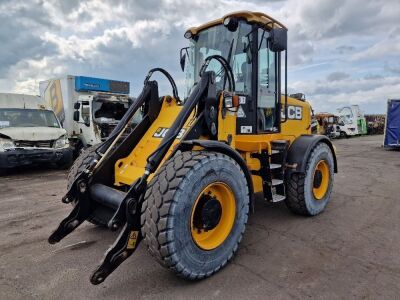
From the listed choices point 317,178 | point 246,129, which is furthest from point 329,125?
point 246,129

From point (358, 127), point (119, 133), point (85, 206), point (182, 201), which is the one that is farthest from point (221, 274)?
point (358, 127)

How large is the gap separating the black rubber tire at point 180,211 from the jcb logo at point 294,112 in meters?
2.41

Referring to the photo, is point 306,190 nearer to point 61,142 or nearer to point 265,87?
point 265,87

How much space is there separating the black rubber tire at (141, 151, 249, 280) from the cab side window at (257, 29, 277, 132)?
5.19 feet

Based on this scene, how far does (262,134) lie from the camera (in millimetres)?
4676

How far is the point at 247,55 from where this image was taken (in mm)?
4383

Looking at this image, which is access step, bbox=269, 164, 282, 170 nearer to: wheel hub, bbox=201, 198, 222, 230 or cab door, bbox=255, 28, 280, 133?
cab door, bbox=255, 28, 280, 133

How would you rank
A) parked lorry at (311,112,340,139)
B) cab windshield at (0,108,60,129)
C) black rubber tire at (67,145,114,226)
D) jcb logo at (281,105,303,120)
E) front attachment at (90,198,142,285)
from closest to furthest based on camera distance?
front attachment at (90,198,142,285), black rubber tire at (67,145,114,226), jcb logo at (281,105,303,120), cab windshield at (0,108,60,129), parked lorry at (311,112,340,139)

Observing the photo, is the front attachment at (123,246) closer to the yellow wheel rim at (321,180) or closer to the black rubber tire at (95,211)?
the black rubber tire at (95,211)

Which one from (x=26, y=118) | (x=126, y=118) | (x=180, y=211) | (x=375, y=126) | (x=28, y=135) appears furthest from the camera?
(x=375, y=126)

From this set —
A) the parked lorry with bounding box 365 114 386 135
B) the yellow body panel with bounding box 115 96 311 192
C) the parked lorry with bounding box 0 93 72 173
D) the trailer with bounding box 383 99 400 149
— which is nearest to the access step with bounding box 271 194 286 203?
the yellow body panel with bounding box 115 96 311 192

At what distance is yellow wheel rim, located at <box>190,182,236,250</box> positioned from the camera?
3.21m

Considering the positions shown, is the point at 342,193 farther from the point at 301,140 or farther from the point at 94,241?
the point at 94,241

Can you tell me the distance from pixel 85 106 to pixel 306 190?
949cm
